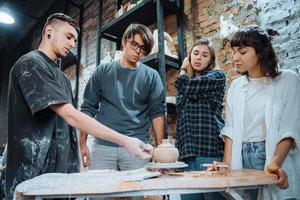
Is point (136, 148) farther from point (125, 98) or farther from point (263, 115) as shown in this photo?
point (125, 98)

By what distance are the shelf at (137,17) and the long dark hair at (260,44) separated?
1360 millimetres

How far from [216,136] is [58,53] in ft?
3.46

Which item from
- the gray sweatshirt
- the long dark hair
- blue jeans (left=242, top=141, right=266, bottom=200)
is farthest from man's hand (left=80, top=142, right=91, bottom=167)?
the long dark hair

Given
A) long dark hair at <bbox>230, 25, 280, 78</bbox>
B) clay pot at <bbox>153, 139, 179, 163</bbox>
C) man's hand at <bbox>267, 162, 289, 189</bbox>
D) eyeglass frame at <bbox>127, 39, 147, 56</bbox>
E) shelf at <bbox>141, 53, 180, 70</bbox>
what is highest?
shelf at <bbox>141, 53, 180, 70</bbox>

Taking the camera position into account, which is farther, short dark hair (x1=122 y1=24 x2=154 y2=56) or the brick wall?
short dark hair (x1=122 y1=24 x2=154 y2=56)

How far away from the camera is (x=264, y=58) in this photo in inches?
65.0

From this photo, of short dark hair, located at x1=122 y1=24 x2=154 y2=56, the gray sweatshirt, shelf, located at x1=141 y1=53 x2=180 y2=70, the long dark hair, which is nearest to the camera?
the long dark hair

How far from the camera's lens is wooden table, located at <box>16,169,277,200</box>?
895mm

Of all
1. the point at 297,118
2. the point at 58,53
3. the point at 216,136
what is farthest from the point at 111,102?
the point at 297,118

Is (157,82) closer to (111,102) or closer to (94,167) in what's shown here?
(111,102)

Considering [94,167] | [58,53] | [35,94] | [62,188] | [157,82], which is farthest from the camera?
[157,82]

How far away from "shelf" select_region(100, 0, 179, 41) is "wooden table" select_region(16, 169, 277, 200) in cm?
220

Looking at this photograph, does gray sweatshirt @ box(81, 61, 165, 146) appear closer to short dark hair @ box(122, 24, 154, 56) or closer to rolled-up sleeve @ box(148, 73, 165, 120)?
rolled-up sleeve @ box(148, 73, 165, 120)

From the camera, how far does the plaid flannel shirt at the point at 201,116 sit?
5.71 ft
